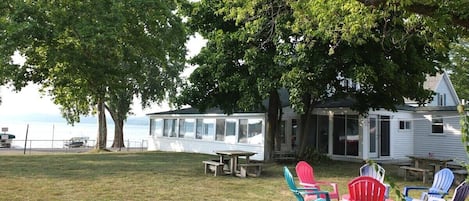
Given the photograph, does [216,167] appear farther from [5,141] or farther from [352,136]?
[5,141]

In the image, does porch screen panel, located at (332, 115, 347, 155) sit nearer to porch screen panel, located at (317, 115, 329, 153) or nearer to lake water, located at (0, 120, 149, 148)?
porch screen panel, located at (317, 115, 329, 153)

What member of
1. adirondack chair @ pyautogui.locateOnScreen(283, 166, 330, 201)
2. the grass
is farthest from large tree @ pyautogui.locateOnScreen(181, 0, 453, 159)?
adirondack chair @ pyautogui.locateOnScreen(283, 166, 330, 201)

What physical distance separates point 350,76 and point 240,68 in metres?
4.34

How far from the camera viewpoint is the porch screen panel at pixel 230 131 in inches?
814

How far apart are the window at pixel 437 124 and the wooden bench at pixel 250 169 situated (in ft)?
38.6

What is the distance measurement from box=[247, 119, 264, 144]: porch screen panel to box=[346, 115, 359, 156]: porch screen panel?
4051 millimetres

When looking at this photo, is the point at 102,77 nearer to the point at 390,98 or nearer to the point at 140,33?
the point at 140,33

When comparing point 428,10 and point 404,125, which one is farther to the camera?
point 404,125

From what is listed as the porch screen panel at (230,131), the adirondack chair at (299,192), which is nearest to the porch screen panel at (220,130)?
the porch screen panel at (230,131)

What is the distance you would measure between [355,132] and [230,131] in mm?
6208

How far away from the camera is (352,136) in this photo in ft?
61.5

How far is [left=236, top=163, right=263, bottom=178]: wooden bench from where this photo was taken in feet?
40.3

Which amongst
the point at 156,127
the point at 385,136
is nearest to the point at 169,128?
the point at 156,127

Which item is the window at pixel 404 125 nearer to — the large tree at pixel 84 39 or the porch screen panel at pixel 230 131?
the porch screen panel at pixel 230 131
